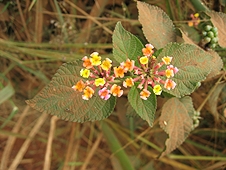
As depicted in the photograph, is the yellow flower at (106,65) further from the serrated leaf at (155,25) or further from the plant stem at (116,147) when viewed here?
the plant stem at (116,147)

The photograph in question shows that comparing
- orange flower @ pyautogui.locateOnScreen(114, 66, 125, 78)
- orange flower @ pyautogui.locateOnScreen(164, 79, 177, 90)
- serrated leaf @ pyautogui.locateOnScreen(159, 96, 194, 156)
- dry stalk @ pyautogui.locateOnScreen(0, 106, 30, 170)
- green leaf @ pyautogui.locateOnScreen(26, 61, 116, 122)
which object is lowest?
dry stalk @ pyautogui.locateOnScreen(0, 106, 30, 170)

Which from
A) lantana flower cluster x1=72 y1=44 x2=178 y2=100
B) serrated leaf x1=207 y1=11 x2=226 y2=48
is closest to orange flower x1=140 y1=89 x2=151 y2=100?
lantana flower cluster x1=72 y1=44 x2=178 y2=100

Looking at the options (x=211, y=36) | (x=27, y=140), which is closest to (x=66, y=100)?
(x=211, y=36)

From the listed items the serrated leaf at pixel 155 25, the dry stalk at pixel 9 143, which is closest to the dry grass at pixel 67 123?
the dry stalk at pixel 9 143

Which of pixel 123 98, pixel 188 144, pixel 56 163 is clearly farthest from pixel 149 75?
pixel 56 163

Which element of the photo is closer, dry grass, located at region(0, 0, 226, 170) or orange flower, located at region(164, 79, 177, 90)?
orange flower, located at region(164, 79, 177, 90)

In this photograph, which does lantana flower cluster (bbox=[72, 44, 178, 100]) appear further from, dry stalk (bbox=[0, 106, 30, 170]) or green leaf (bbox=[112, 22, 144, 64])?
dry stalk (bbox=[0, 106, 30, 170])

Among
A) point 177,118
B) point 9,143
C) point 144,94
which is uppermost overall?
point 144,94

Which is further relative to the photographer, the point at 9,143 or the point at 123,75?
the point at 9,143

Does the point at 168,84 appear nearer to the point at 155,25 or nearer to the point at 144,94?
the point at 144,94
